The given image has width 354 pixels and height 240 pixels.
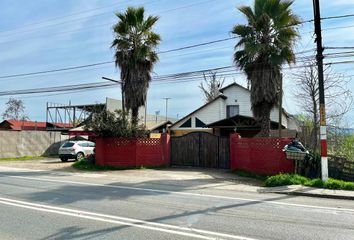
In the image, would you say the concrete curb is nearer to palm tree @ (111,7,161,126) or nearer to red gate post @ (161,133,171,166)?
red gate post @ (161,133,171,166)

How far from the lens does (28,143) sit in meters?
35.5

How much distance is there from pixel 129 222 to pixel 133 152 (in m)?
14.6

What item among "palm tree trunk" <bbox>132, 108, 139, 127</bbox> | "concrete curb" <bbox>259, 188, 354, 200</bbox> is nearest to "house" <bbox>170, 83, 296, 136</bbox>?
"palm tree trunk" <bbox>132, 108, 139, 127</bbox>

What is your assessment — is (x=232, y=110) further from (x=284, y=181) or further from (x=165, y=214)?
(x=165, y=214)

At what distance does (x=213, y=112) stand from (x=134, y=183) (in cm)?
2305

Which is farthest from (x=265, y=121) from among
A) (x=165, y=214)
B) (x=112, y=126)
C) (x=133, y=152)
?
(x=165, y=214)

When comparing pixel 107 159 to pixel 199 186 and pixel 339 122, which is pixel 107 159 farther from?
pixel 339 122

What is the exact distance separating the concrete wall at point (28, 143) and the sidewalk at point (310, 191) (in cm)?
2577

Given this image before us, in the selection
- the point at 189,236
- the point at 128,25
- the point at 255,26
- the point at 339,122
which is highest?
the point at 128,25

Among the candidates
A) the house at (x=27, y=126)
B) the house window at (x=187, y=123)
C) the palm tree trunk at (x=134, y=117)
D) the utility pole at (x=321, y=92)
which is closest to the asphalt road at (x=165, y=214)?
the utility pole at (x=321, y=92)

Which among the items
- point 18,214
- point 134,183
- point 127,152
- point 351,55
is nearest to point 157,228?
point 18,214

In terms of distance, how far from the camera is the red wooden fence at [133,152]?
22828 mm

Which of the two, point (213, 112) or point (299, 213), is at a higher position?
point (213, 112)

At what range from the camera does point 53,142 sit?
38062 millimetres
